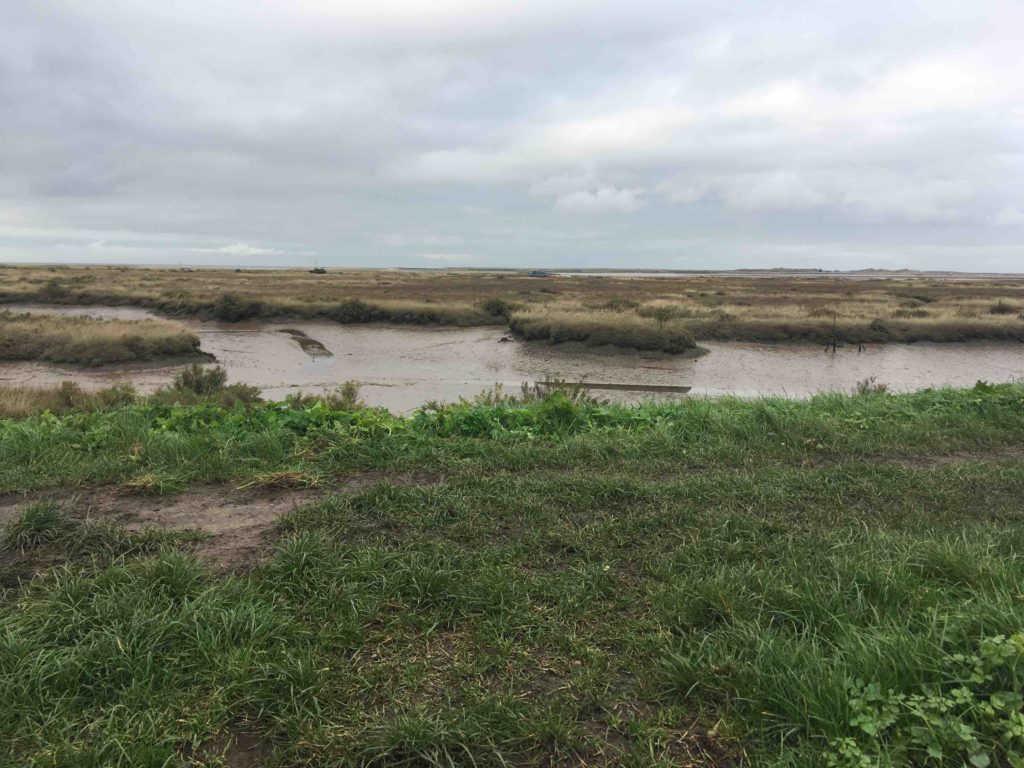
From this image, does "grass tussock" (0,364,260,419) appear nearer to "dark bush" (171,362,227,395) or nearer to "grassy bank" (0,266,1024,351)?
"dark bush" (171,362,227,395)

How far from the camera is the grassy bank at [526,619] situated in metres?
2.29

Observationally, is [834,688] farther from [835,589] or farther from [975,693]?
[835,589]

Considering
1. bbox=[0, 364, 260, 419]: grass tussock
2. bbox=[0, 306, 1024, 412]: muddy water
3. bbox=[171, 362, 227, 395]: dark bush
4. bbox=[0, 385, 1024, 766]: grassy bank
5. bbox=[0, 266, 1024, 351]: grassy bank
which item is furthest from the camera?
bbox=[0, 266, 1024, 351]: grassy bank

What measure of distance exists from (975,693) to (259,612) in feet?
10.3

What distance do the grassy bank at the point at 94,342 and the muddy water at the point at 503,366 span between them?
85 cm

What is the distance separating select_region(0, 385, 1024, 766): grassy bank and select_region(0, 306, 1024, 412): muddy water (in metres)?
11.0

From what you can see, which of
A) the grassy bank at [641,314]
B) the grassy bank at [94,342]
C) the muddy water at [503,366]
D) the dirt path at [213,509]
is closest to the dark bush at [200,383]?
the muddy water at [503,366]

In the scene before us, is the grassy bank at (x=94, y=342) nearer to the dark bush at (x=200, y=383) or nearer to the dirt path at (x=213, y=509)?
the dark bush at (x=200, y=383)

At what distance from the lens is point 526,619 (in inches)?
123

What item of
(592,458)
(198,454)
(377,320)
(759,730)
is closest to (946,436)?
(592,458)

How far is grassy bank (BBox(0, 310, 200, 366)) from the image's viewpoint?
2230 centimetres

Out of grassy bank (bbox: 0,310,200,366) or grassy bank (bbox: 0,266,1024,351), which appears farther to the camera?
grassy bank (bbox: 0,266,1024,351)

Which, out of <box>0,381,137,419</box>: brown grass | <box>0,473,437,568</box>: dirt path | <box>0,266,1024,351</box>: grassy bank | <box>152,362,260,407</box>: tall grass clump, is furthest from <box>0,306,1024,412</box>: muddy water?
<box>0,473,437,568</box>: dirt path

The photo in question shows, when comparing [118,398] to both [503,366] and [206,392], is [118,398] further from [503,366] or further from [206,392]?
[503,366]
